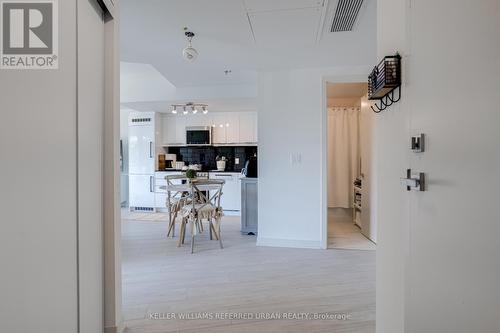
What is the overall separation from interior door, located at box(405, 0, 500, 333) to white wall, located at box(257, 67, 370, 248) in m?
2.51

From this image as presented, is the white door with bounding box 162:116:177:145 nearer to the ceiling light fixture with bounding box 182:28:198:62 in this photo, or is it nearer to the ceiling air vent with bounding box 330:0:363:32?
the ceiling light fixture with bounding box 182:28:198:62

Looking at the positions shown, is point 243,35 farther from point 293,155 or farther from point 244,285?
point 244,285

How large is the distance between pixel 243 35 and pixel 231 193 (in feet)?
12.3

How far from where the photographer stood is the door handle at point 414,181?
41.3 inches

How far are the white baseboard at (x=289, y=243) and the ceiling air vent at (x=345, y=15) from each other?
2.57 metres

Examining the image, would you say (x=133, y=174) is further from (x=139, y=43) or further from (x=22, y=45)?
(x=22, y=45)

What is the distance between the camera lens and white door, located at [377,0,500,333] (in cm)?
67

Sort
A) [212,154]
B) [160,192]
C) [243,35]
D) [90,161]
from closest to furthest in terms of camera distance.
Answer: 1. [90,161]
2. [243,35]
3. [160,192]
4. [212,154]

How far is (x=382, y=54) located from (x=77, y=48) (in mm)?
1587

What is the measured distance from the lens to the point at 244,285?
250 centimetres

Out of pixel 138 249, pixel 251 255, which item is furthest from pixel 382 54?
pixel 138 249

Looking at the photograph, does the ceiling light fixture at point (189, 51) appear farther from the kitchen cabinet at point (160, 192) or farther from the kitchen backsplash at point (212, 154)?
the kitchen backsplash at point (212, 154)

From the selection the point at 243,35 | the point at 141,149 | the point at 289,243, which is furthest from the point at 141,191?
the point at 243,35

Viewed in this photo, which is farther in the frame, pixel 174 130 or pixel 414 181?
pixel 174 130
